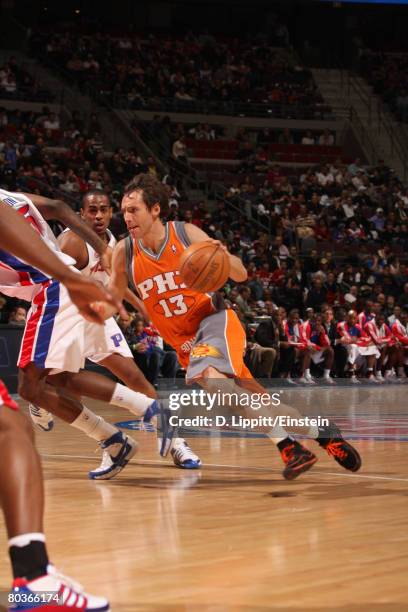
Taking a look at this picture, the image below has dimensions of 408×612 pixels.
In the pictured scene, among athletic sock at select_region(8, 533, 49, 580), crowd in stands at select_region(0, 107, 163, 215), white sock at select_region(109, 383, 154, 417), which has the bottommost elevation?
athletic sock at select_region(8, 533, 49, 580)

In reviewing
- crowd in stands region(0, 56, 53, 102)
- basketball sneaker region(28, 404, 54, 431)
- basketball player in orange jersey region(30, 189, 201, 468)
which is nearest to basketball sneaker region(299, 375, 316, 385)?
basketball sneaker region(28, 404, 54, 431)

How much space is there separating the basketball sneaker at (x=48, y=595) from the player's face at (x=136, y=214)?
3779 mm

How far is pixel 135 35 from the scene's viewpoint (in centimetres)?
2916

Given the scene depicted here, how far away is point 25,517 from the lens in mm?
2598

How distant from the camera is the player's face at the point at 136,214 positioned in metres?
6.16

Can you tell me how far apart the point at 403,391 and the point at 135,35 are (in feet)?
55.5

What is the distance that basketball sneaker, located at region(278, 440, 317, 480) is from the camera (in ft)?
18.5

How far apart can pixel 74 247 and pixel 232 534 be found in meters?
2.96

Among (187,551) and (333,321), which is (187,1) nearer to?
(333,321)

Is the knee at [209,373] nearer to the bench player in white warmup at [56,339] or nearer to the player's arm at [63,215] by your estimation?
the bench player in white warmup at [56,339]

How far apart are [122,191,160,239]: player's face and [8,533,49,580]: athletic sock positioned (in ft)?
12.2

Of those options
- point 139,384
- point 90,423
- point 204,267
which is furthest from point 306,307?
point 204,267

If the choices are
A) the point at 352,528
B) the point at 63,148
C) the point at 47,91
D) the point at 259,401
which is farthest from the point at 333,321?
the point at 352,528

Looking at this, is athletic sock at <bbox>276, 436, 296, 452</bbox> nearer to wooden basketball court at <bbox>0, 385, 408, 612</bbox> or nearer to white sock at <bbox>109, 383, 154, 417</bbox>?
wooden basketball court at <bbox>0, 385, 408, 612</bbox>
